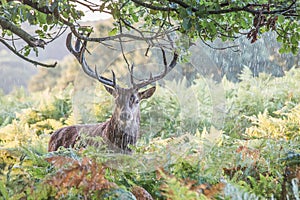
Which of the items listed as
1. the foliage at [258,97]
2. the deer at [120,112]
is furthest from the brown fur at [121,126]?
the foliage at [258,97]

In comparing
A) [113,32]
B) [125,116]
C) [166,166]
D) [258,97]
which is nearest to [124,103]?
[125,116]

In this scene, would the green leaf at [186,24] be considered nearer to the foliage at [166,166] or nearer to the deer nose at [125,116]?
the foliage at [166,166]

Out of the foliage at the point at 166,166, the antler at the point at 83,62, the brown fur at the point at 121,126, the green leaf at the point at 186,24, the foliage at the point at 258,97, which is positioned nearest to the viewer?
the foliage at the point at 166,166

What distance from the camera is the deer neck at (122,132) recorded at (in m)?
1.28

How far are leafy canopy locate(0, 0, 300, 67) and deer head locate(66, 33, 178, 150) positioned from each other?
0.07m

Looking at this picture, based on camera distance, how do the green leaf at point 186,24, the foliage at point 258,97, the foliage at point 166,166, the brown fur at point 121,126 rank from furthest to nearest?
the foliage at point 258,97, the brown fur at point 121,126, the green leaf at point 186,24, the foliage at point 166,166

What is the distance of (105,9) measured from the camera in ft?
3.75

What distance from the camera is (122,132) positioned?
4.61 feet

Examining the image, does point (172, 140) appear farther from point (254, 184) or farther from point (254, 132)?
point (254, 132)

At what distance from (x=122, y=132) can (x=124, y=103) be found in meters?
0.11

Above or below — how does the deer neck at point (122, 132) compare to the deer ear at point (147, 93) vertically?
below

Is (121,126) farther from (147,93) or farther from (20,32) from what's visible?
(20,32)

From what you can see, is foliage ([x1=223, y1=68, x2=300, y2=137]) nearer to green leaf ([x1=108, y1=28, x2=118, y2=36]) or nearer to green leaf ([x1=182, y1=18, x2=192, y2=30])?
green leaf ([x1=108, y1=28, x2=118, y2=36])

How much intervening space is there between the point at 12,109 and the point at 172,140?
293cm
